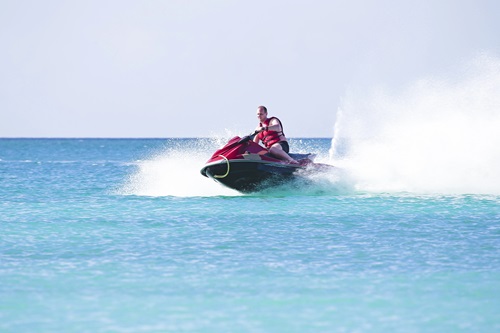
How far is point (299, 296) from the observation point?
8352mm

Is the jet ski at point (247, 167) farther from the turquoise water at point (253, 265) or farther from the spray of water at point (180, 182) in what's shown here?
the spray of water at point (180, 182)

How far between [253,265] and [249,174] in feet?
25.2

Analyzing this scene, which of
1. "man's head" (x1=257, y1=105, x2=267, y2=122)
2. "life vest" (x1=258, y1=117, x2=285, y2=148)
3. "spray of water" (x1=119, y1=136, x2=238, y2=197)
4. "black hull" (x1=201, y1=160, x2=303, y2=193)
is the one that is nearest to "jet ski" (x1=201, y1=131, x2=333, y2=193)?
"black hull" (x1=201, y1=160, x2=303, y2=193)

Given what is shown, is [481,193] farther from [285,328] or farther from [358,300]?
[285,328]

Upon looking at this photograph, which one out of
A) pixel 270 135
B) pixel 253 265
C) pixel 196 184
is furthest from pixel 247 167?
pixel 253 265

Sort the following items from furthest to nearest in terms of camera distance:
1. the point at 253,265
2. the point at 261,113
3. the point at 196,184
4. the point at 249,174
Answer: the point at 196,184 < the point at 261,113 < the point at 249,174 < the point at 253,265

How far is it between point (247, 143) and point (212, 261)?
23.6 ft

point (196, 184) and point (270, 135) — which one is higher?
point (270, 135)

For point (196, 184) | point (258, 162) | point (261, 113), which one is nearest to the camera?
point (258, 162)

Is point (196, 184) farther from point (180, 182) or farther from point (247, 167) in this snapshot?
point (247, 167)

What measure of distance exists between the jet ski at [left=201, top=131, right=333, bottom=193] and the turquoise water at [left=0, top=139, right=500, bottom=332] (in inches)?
18.0

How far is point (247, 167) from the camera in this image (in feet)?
57.0

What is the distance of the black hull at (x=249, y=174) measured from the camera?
17.3 meters

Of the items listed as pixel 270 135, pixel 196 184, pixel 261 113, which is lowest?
pixel 196 184
